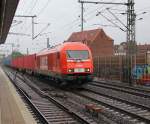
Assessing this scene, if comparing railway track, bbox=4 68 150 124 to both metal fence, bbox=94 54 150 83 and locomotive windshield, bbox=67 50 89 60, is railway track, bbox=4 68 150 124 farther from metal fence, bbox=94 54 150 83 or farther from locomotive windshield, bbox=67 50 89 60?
metal fence, bbox=94 54 150 83

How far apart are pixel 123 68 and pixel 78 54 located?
775 centimetres

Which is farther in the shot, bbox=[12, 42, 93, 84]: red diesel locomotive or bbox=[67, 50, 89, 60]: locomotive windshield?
bbox=[67, 50, 89, 60]: locomotive windshield

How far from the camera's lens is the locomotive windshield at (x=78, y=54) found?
22.8 m

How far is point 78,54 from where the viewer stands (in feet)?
75.8

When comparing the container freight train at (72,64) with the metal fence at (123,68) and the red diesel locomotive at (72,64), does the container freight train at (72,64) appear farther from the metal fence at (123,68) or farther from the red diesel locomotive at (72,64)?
the metal fence at (123,68)

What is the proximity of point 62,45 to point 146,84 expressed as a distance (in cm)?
715

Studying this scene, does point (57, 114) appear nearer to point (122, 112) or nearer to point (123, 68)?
point (122, 112)

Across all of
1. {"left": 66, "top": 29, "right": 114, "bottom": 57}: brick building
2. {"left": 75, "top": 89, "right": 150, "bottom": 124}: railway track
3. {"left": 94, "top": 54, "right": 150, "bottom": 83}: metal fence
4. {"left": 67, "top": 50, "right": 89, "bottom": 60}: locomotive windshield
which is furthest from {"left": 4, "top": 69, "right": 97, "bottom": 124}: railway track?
{"left": 66, "top": 29, "right": 114, "bottom": 57}: brick building

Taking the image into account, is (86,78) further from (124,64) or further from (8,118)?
(8,118)

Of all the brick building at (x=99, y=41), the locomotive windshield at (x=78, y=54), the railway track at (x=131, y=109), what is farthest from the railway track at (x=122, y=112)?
the brick building at (x=99, y=41)

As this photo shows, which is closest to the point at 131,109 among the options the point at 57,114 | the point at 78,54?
the point at 57,114

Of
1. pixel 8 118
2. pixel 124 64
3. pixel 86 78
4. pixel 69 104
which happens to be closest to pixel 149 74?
pixel 124 64

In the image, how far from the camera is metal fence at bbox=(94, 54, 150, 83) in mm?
27500

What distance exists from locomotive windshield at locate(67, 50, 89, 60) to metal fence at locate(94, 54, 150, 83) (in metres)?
5.08
